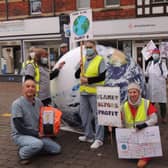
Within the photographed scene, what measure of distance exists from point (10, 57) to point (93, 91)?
1874 cm

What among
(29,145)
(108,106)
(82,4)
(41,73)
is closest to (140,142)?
(108,106)

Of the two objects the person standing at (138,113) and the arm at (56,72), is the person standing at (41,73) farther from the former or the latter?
the person standing at (138,113)

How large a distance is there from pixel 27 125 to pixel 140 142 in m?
1.84

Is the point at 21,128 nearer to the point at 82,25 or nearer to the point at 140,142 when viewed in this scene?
the point at 140,142

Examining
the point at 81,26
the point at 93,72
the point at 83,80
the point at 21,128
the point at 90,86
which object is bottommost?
the point at 21,128

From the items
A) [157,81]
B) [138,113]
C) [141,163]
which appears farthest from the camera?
[157,81]

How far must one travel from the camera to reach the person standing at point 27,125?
607 cm

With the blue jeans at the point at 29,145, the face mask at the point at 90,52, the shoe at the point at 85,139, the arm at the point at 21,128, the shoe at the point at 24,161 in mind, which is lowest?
the shoe at the point at 24,161

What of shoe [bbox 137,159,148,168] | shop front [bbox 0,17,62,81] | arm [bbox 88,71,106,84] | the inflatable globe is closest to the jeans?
arm [bbox 88,71,106,84]

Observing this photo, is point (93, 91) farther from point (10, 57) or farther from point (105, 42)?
point (10, 57)

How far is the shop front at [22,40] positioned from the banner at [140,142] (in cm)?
1669

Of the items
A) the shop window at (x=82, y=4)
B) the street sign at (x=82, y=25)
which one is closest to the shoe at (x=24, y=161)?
the street sign at (x=82, y=25)

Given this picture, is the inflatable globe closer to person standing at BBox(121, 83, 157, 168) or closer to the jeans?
the jeans

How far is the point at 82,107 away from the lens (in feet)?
22.5
